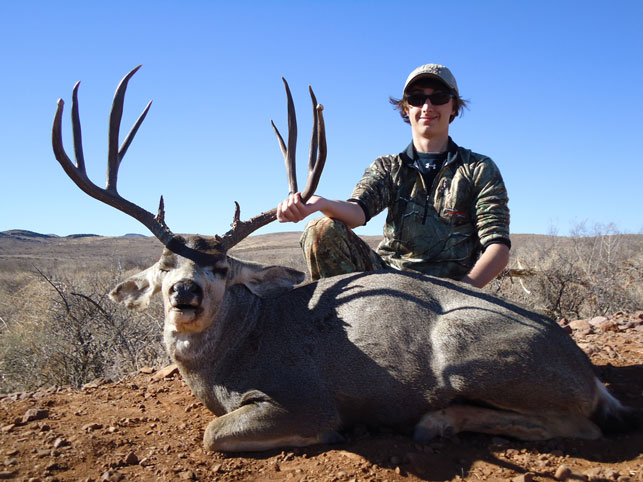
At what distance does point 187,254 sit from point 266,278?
756mm

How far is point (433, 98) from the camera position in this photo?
554 cm

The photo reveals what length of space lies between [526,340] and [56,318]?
6682 millimetres

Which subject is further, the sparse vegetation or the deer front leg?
the sparse vegetation

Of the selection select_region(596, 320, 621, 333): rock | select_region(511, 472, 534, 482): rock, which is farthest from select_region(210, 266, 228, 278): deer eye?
select_region(596, 320, 621, 333): rock

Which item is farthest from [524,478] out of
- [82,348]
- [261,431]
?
[82,348]

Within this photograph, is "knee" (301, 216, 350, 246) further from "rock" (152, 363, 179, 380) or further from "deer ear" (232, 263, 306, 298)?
"rock" (152, 363, 179, 380)

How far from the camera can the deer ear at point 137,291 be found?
4.56 meters

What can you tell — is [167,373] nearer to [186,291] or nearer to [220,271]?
[220,271]

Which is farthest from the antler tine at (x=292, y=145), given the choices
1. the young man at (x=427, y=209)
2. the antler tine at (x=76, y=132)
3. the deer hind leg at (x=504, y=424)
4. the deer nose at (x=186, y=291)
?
the deer hind leg at (x=504, y=424)

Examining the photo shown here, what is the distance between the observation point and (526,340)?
→ 12.6 feet

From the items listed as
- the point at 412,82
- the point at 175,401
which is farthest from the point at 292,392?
the point at 412,82

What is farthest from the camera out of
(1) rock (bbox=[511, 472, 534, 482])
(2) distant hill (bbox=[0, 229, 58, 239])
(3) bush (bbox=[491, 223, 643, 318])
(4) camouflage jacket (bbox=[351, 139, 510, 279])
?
(2) distant hill (bbox=[0, 229, 58, 239])

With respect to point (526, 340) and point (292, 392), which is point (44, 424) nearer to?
point (292, 392)

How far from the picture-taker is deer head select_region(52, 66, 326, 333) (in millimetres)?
4020
